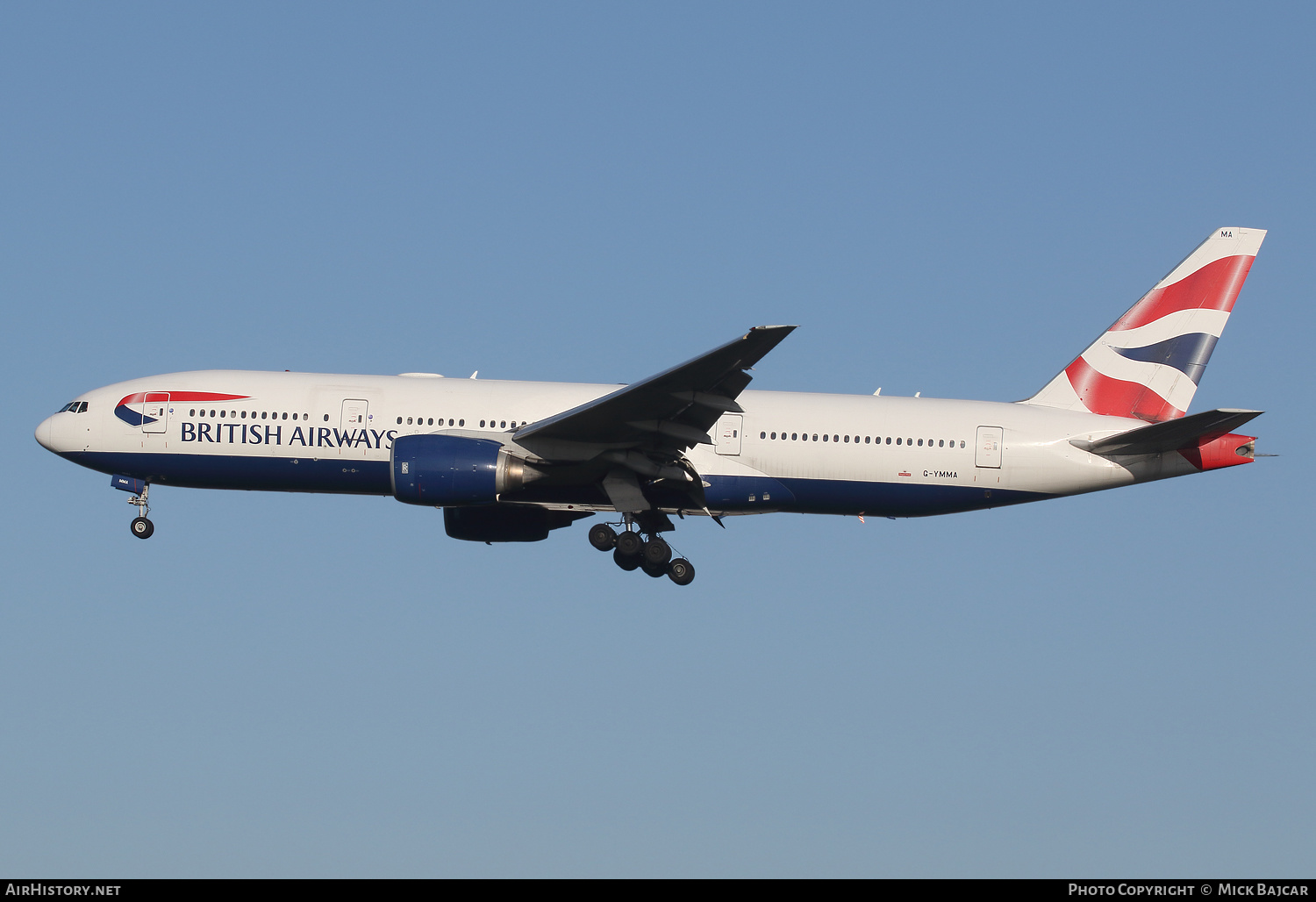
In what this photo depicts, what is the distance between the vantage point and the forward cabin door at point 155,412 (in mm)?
32000

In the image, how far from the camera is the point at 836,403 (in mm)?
32031

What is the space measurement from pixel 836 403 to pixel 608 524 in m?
5.70

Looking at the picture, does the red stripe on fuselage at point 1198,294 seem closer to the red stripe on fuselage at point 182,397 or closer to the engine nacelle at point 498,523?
the engine nacelle at point 498,523

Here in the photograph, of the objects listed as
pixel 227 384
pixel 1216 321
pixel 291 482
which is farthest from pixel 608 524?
pixel 1216 321

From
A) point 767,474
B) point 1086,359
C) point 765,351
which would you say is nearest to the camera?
point 765,351

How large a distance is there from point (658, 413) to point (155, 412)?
11.5 meters

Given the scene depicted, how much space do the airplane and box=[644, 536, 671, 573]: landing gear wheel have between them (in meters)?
0.04

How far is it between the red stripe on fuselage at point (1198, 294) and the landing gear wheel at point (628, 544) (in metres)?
12.5

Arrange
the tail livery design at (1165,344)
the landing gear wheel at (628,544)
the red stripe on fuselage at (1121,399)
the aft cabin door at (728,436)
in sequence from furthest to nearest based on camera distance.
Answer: the tail livery design at (1165,344), the red stripe on fuselage at (1121,399), the landing gear wheel at (628,544), the aft cabin door at (728,436)

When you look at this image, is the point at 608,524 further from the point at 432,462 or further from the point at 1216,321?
the point at 1216,321

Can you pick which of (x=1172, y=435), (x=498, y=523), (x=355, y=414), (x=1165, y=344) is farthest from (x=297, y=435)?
(x=1165, y=344)

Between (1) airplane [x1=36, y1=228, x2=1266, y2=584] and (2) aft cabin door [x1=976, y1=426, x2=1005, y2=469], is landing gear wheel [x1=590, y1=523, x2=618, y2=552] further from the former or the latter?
(2) aft cabin door [x1=976, y1=426, x2=1005, y2=469]

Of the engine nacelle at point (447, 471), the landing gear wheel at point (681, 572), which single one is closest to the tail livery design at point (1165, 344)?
the landing gear wheel at point (681, 572)

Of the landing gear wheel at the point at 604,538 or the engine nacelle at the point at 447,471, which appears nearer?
the engine nacelle at the point at 447,471
